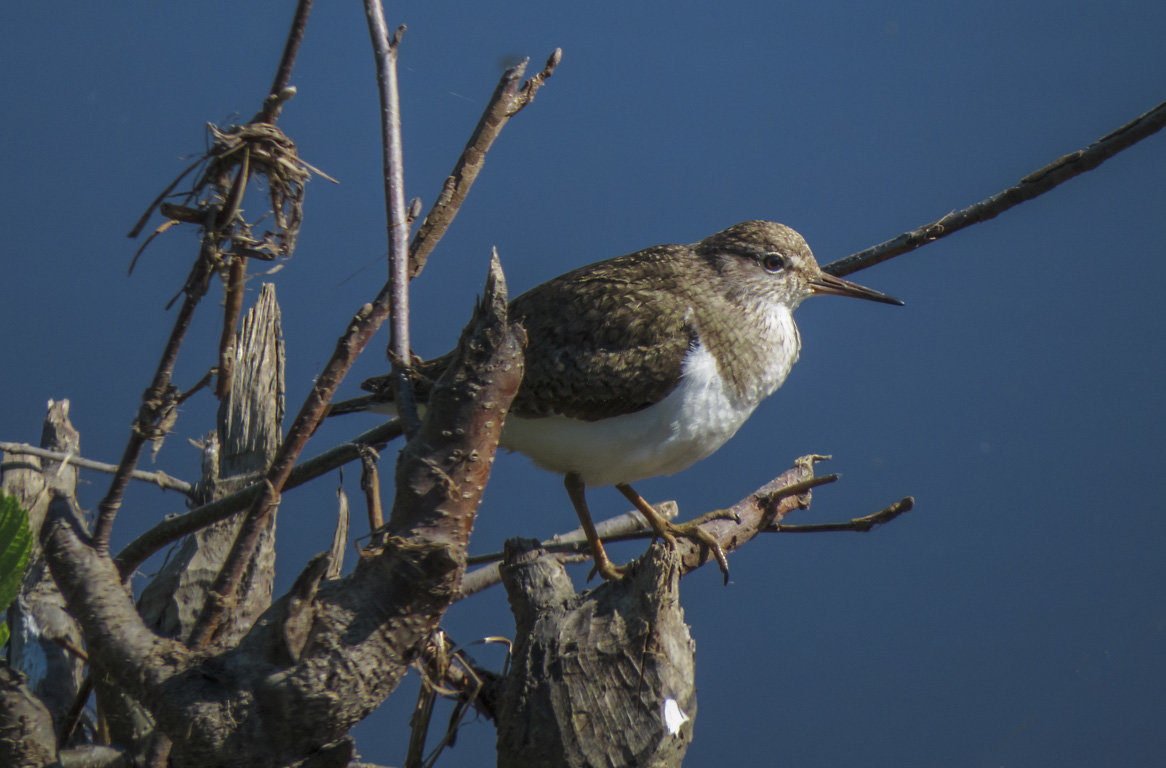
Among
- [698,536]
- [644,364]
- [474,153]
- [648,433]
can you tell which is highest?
[474,153]

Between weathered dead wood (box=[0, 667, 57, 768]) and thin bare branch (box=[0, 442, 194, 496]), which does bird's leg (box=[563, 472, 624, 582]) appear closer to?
thin bare branch (box=[0, 442, 194, 496])

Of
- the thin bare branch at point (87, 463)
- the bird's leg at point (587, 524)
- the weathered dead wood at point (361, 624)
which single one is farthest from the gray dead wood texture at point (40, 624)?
the bird's leg at point (587, 524)

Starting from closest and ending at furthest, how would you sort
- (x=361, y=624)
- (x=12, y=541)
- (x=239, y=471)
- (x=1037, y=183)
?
(x=361, y=624), (x=12, y=541), (x=1037, y=183), (x=239, y=471)

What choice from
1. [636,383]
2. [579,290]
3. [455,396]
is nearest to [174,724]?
[455,396]

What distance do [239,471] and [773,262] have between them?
1.12 meters

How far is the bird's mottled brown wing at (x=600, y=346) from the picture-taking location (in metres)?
1.59

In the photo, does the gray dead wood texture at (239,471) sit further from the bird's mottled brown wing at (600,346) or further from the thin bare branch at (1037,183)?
the thin bare branch at (1037,183)

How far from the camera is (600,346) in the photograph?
63.5 inches

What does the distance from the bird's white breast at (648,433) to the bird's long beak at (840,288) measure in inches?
11.7

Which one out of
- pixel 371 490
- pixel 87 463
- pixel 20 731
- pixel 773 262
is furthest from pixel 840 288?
pixel 20 731

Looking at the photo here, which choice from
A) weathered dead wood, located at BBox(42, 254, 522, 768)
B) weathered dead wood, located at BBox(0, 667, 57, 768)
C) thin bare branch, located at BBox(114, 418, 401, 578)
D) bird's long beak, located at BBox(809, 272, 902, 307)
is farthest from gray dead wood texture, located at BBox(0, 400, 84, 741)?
bird's long beak, located at BBox(809, 272, 902, 307)

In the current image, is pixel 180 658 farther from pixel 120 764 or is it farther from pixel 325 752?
pixel 120 764

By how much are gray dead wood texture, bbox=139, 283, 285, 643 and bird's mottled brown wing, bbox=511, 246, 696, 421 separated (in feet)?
1.76

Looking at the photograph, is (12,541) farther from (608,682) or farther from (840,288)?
(840,288)
